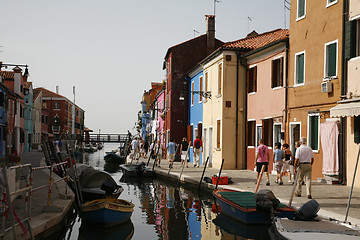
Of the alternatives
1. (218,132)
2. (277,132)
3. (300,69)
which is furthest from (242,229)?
(218,132)

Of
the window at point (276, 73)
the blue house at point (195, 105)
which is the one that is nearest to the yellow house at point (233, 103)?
the window at point (276, 73)

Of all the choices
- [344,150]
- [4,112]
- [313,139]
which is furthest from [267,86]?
[4,112]

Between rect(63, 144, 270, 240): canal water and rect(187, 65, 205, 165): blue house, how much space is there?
14170mm

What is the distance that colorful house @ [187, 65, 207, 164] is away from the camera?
102 feet

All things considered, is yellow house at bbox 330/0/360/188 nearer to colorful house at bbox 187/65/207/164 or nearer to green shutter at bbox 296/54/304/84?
green shutter at bbox 296/54/304/84

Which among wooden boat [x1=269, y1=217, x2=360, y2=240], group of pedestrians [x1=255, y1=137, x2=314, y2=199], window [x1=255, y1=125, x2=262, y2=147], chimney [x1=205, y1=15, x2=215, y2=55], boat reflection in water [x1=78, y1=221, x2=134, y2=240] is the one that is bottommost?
boat reflection in water [x1=78, y1=221, x2=134, y2=240]

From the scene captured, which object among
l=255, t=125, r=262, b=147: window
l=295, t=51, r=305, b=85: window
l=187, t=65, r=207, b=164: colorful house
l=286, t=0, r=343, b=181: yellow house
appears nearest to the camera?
l=286, t=0, r=343, b=181: yellow house

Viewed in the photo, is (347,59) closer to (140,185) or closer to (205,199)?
(205,199)

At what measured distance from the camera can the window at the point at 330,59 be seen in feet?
56.3

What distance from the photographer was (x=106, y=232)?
37.1ft

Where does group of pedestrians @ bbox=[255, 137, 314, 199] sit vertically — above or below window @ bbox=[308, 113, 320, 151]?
below

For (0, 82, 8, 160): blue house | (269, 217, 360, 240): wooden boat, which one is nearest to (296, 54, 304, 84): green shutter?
(269, 217, 360, 240): wooden boat

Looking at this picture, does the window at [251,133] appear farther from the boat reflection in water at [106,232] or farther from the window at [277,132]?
the boat reflection in water at [106,232]

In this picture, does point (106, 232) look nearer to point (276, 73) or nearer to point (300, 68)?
point (300, 68)
